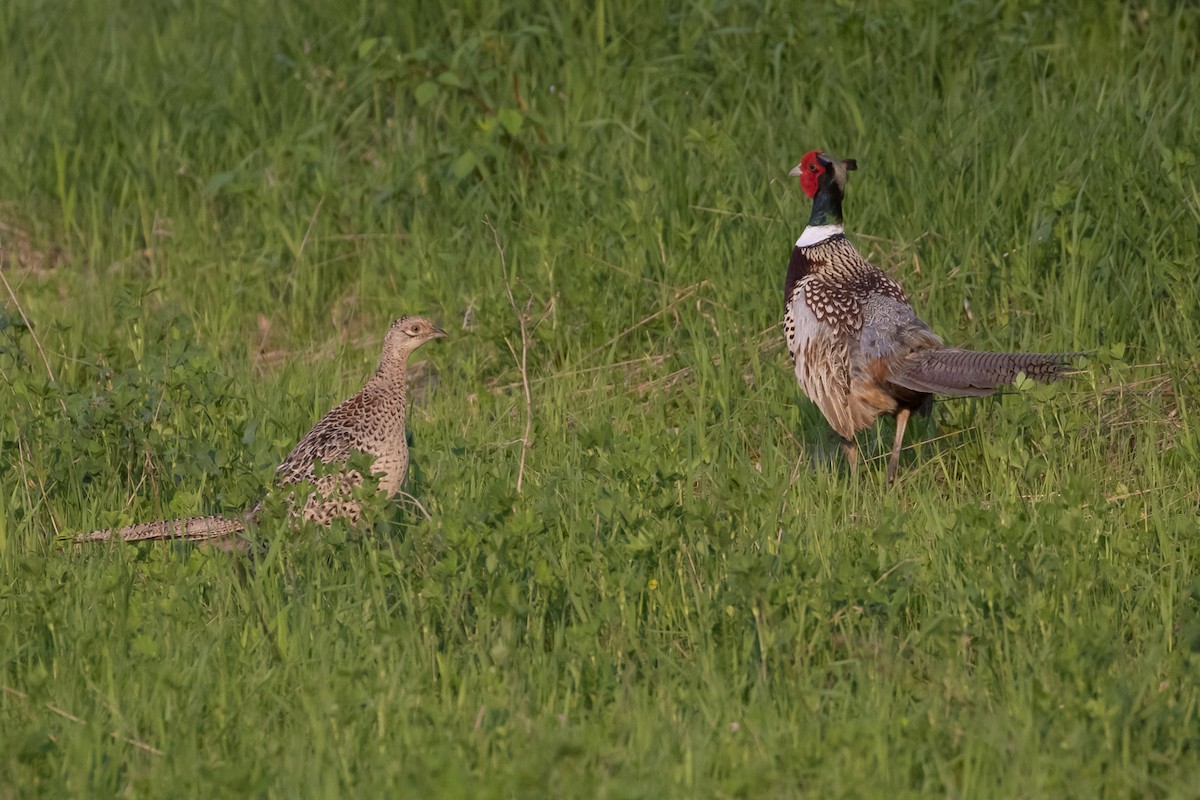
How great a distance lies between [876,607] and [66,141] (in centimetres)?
611

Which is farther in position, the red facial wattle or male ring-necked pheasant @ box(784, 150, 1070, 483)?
the red facial wattle

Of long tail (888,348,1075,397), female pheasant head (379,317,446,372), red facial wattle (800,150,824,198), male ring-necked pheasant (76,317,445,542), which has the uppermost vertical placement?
red facial wattle (800,150,824,198)

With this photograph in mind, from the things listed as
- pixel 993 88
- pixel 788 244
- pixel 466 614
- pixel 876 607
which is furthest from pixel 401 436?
pixel 993 88

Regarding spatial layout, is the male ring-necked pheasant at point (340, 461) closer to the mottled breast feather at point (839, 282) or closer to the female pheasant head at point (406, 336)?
the female pheasant head at point (406, 336)

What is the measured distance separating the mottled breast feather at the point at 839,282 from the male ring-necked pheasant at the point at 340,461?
172cm

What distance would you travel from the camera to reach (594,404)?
6953 mm

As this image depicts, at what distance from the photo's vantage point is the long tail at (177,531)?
17.7 feet

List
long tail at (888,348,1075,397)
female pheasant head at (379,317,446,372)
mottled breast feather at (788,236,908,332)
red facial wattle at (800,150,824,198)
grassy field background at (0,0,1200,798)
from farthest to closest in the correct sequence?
1. red facial wattle at (800,150,824,198)
2. mottled breast feather at (788,236,908,332)
3. female pheasant head at (379,317,446,372)
4. long tail at (888,348,1075,397)
5. grassy field background at (0,0,1200,798)

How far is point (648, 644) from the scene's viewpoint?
459cm

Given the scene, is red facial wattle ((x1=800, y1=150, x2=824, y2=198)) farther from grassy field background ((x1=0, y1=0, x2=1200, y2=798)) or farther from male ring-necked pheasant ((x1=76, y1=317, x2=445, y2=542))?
male ring-necked pheasant ((x1=76, y1=317, x2=445, y2=542))

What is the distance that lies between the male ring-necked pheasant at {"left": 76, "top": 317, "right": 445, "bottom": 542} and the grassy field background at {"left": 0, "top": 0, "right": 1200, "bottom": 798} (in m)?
0.15

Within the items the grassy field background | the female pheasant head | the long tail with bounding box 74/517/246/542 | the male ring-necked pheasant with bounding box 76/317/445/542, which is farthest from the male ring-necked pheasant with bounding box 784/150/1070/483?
the long tail with bounding box 74/517/246/542

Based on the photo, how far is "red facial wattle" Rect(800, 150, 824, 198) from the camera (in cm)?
693

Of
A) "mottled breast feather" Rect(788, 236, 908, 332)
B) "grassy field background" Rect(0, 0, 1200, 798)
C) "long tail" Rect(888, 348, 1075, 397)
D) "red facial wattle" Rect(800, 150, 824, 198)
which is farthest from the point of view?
"red facial wattle" Rect(800, 150, 824, 198)
